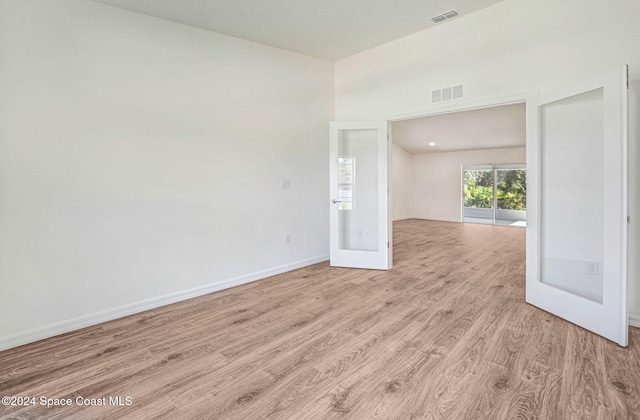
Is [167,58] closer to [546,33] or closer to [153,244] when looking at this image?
[153,244]

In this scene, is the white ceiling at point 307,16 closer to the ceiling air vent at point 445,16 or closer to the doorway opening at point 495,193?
the ceiling air vent at point 445,16

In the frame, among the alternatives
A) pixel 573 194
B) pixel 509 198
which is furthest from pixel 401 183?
pixel 573 194

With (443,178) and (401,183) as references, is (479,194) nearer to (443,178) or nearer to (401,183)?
(443,178)

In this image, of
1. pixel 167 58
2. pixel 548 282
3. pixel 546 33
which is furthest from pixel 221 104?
pixel 548 282

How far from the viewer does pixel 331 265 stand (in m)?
4.36

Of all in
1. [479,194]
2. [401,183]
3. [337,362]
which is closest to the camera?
[337,362]

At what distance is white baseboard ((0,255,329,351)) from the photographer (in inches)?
92.0

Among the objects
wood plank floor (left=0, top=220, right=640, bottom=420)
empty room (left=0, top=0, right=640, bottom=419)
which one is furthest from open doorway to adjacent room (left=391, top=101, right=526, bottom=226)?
wood plank floor (left=0, top=220, right=640, bottom=420)

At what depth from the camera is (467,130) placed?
7.77 m

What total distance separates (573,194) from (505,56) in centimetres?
150

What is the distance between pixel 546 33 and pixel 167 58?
11.9ft

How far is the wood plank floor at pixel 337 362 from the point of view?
5.19 ft

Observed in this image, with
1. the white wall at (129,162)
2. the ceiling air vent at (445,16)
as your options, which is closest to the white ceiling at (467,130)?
the ceiling air vent at (445,16)

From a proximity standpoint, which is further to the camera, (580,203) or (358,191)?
(358,191)
